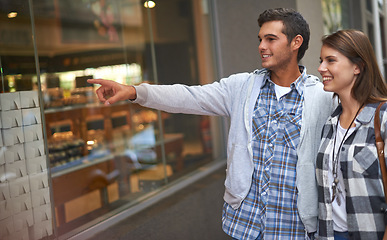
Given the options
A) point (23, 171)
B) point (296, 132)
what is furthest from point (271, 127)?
point (23, 171)

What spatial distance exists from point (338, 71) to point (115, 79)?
10.4 feet

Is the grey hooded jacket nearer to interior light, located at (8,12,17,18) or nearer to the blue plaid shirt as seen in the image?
the blue plaid shirt

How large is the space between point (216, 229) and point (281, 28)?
2.72 m

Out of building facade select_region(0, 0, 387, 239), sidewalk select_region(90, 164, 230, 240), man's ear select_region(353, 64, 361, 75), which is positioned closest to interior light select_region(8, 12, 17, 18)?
building facade select_region(0, 0, 387, 239)

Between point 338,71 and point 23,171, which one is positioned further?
point 23,171

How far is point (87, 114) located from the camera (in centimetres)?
471

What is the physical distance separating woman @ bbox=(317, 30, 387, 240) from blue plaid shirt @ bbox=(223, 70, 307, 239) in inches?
5.8

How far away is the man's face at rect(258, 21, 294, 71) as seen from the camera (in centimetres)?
222

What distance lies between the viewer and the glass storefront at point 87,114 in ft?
9.01

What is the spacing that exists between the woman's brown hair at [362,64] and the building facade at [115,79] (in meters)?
1.89

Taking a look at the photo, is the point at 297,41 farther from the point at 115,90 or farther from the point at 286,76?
the point at 115,90

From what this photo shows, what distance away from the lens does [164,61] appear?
459 cm

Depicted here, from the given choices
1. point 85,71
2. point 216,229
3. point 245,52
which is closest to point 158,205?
point 216,229

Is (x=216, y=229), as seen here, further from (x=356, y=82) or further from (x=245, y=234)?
(x=356, y=82)
